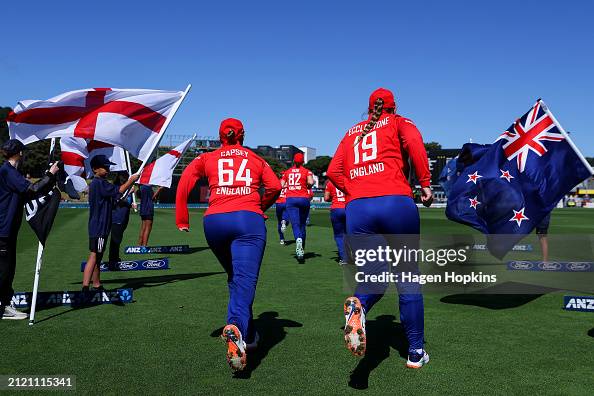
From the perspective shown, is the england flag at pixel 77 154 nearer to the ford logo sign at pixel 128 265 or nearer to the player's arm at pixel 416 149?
the ford logo sign at pixel 128 265

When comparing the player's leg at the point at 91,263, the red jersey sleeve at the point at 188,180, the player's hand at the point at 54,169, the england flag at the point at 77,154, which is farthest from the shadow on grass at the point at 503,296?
the england flag at the point at 77,154

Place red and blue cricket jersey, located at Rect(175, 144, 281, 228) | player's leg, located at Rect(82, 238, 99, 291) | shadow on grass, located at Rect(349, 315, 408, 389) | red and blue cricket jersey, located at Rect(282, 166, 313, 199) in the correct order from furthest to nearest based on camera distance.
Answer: red and blue cricket jersey, located at Rect(282, 166, 313, 199) → player's leg, located at Rect(82, 238, 99, 291) → red and blue cricket jersey, located at Rect(175, 144, 281, 228) → shadow on grass, located at Rect(349, 315, 408, 389)

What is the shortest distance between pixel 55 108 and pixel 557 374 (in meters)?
6.61

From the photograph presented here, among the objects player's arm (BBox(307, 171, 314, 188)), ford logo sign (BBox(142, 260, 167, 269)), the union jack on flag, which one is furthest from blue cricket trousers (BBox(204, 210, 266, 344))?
player's arm (BBox(307, 171, 314, 188))

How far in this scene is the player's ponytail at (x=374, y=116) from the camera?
15.0ft

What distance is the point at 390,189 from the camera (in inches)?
171

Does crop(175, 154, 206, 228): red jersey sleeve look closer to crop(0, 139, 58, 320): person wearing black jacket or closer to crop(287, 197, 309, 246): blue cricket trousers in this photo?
crop(0, 139, 58, 320): person wearing black jacket

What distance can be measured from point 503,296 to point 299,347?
160 inches

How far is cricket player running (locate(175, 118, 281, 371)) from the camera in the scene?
4.58 metres

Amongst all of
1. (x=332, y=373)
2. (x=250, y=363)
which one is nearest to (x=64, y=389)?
(x=250, y=363)

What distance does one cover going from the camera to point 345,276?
9539 millimetres

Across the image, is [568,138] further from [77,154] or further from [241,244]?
[77,154]

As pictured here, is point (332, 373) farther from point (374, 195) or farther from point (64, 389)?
point (64, 389)

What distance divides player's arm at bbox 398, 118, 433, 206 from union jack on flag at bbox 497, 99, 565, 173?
367cm
